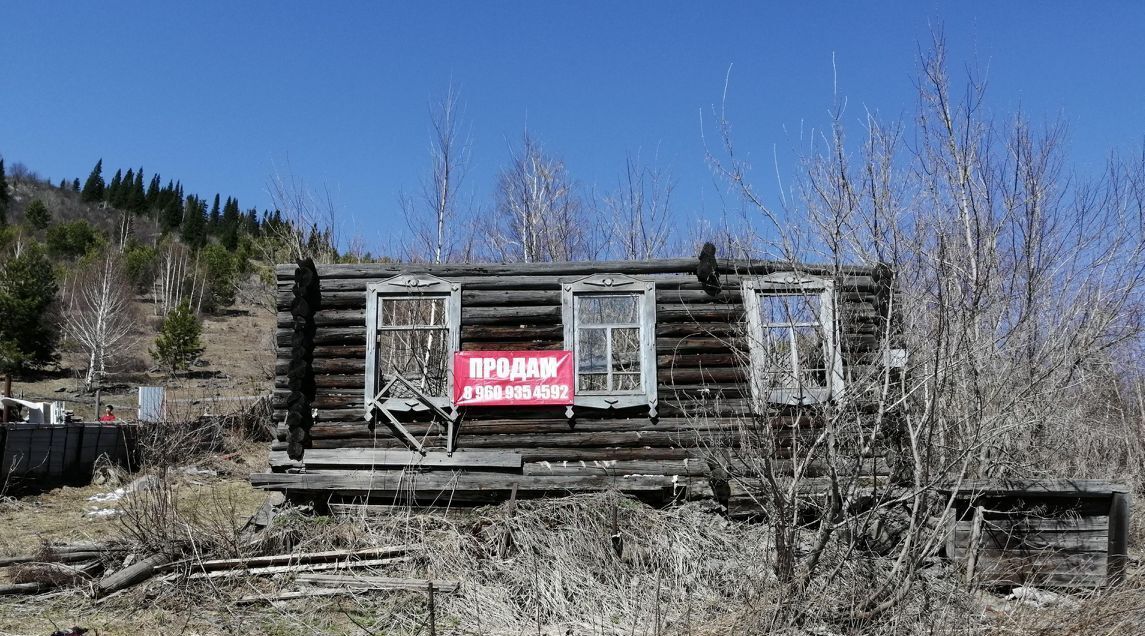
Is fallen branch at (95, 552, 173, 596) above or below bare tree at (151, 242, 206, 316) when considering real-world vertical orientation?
below

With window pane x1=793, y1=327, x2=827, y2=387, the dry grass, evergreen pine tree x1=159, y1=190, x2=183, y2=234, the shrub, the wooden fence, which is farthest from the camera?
evergreen pine tree x1=159, y1=190, x2=183, y2=234

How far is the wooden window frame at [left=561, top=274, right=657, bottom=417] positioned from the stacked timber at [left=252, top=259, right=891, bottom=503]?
0.33ft

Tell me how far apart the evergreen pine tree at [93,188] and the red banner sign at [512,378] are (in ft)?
276

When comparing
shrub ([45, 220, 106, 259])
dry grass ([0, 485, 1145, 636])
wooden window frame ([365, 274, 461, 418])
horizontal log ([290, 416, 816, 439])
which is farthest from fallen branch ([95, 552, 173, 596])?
shrub ([45, 220, 106, 259])

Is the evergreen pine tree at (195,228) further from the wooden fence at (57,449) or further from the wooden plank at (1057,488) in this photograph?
the wooden plank at (1057,488)

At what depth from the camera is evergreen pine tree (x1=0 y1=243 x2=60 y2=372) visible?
30409 mm

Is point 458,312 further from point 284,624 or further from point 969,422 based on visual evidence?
point 969,422

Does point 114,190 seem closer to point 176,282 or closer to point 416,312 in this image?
point 176,282

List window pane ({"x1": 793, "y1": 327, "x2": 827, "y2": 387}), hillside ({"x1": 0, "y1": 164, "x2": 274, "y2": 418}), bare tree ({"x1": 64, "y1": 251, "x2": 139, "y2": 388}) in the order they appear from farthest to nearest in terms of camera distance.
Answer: bare tree ({"x1": 64, "y1": 251, "x2": 139, "y2": 388}), hillside ({"x1": 0, "y1": 164, "x2": 274, "y2": 418}), window pane ({"x1": 793, "y1": 327, "x2": 827, "y2": 387})

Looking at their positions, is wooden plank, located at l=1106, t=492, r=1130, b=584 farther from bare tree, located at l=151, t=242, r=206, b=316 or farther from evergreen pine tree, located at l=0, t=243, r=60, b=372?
bare tree, located at l=151, t=242, r=206, b=316

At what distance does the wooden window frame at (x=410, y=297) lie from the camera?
1034 cm

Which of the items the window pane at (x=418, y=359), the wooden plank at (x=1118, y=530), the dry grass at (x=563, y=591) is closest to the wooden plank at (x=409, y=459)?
the dry grass at (x=563, y=591)

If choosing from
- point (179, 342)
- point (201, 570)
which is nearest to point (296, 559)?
point (201, 570)

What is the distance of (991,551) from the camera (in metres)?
8.22
